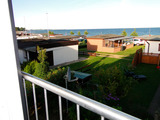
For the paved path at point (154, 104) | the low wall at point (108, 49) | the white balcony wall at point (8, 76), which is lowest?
the paved path at point (154, 104)

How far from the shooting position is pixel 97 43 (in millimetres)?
28188

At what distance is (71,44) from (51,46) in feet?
11.8

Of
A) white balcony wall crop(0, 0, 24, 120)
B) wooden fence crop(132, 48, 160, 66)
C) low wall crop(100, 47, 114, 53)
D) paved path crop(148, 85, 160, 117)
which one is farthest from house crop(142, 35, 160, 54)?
white balcony wall crop(0, 0, 24, 120)

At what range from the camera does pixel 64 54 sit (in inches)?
715

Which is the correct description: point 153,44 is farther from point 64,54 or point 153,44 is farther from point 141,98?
point 141,98

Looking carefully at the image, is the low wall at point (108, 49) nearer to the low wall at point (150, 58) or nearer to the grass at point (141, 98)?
the low wall at point (150, 58)

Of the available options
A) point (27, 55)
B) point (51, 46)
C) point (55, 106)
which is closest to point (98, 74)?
point (55, 106)

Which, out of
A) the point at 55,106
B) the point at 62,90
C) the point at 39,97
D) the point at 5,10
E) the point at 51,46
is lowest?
the point at 55,106

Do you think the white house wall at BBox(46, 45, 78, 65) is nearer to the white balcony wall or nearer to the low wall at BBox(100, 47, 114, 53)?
the low wall at BBox(100, 47, 114, 53)

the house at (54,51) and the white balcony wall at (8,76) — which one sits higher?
the white balcony wall at (8,76)

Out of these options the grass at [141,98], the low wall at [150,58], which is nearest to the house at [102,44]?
the low wall at [150,58]

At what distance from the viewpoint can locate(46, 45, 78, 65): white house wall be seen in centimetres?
1705

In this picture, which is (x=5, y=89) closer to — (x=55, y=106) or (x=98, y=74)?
(x=55, y=106)

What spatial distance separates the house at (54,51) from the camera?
15.6 metres
